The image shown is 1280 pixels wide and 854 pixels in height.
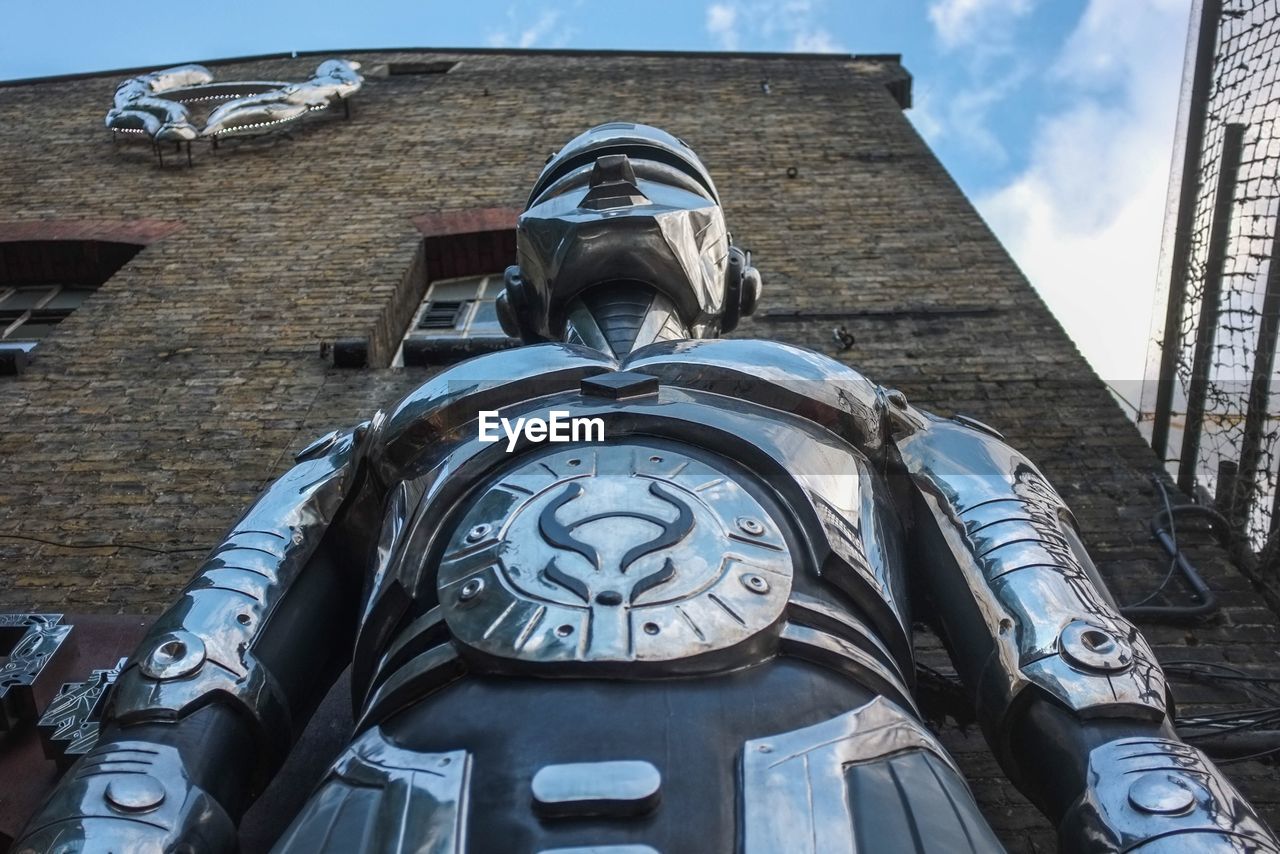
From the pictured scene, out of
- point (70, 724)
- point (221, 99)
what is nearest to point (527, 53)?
point (221, 99)

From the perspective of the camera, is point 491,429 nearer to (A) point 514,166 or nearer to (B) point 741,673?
(B) point 741,673

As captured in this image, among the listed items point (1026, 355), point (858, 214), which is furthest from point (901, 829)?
point (858, 214)

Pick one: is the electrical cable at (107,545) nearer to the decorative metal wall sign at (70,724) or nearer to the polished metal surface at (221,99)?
the decorative metal wall sign at (70,724)

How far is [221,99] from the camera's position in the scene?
8398mm

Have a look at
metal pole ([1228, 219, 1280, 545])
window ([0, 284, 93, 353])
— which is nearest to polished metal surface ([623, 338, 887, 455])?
metal pole ([1228, 219, 1280, 545])

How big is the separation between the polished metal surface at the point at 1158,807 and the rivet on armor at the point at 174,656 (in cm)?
Result: 131

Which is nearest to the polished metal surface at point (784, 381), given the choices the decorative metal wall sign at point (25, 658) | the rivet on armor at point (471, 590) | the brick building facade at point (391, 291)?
the rivet on armor at point (471, 590)

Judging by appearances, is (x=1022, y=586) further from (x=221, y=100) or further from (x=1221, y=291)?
(x=221, y=100)

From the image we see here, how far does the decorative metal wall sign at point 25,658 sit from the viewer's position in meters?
2.67

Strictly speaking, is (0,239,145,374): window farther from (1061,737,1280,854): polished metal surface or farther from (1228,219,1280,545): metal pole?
(1061,737,1280,854): polished metal surface

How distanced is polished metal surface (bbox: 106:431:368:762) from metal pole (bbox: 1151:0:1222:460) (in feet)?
11.3

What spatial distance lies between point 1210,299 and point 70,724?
4236mm

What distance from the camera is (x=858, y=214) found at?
5836mm

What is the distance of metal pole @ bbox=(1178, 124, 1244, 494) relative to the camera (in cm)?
426
